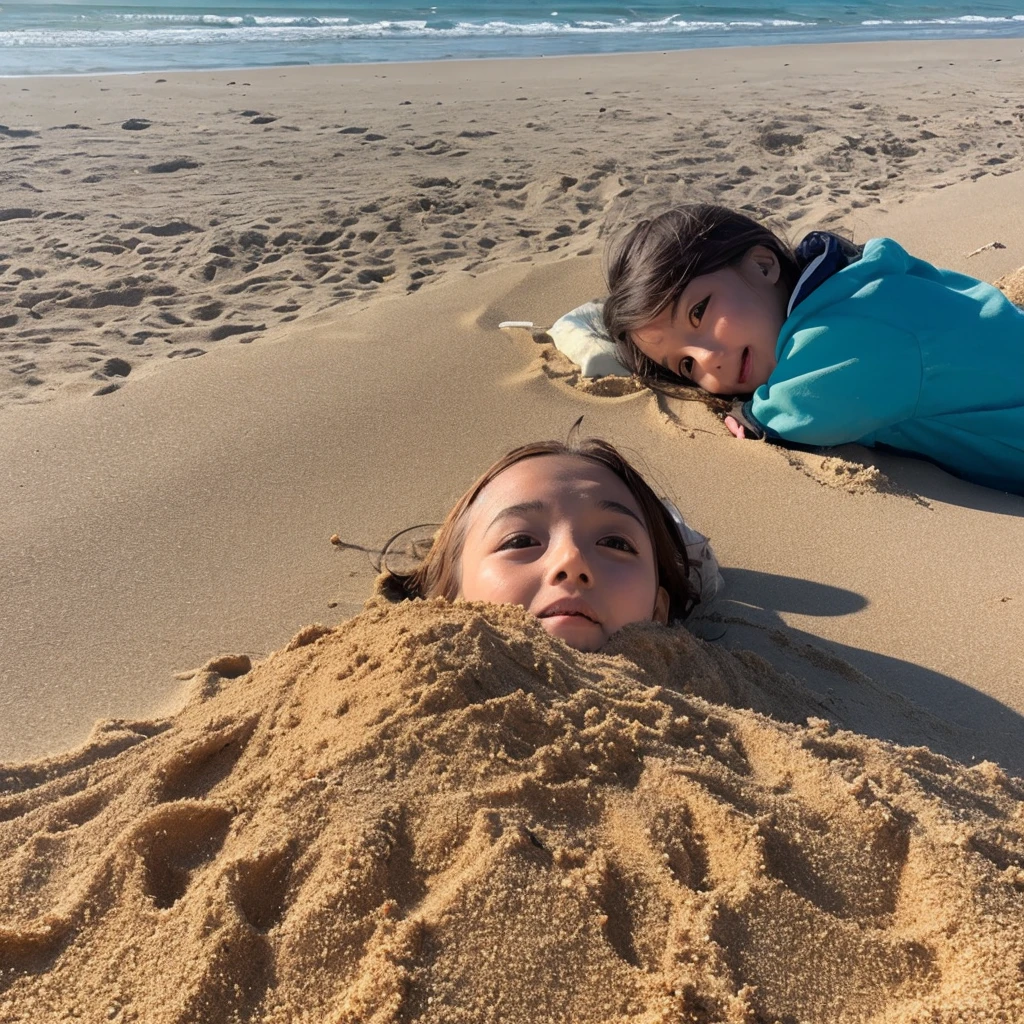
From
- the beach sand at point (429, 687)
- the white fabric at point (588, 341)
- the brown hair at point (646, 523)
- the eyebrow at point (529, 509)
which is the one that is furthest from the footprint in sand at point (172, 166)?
the eyebrow at point (529, 509)

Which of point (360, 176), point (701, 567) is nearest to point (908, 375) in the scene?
point (701, 567)

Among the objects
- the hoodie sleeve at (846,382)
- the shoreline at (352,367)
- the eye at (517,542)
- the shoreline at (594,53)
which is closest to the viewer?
the eye at (517,542)

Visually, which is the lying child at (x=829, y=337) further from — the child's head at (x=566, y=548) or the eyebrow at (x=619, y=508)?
the eyebrow at (x=619, y=508)

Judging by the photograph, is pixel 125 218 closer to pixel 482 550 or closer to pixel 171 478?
pixel 171 478

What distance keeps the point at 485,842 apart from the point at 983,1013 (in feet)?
1.95

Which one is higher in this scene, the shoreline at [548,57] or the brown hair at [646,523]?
the brown hair at [646,523]

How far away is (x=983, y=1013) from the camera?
1.10 meters

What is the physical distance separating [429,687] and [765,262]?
8.11 feet

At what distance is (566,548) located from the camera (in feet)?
6.30

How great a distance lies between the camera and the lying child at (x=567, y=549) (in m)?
1.89

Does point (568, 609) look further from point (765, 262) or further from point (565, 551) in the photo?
point (765, 262)

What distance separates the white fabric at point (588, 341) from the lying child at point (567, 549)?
4.46 feet

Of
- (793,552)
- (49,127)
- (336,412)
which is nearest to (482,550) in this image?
(793,552)

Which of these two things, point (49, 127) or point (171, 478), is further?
Answer: point (49, 127)
